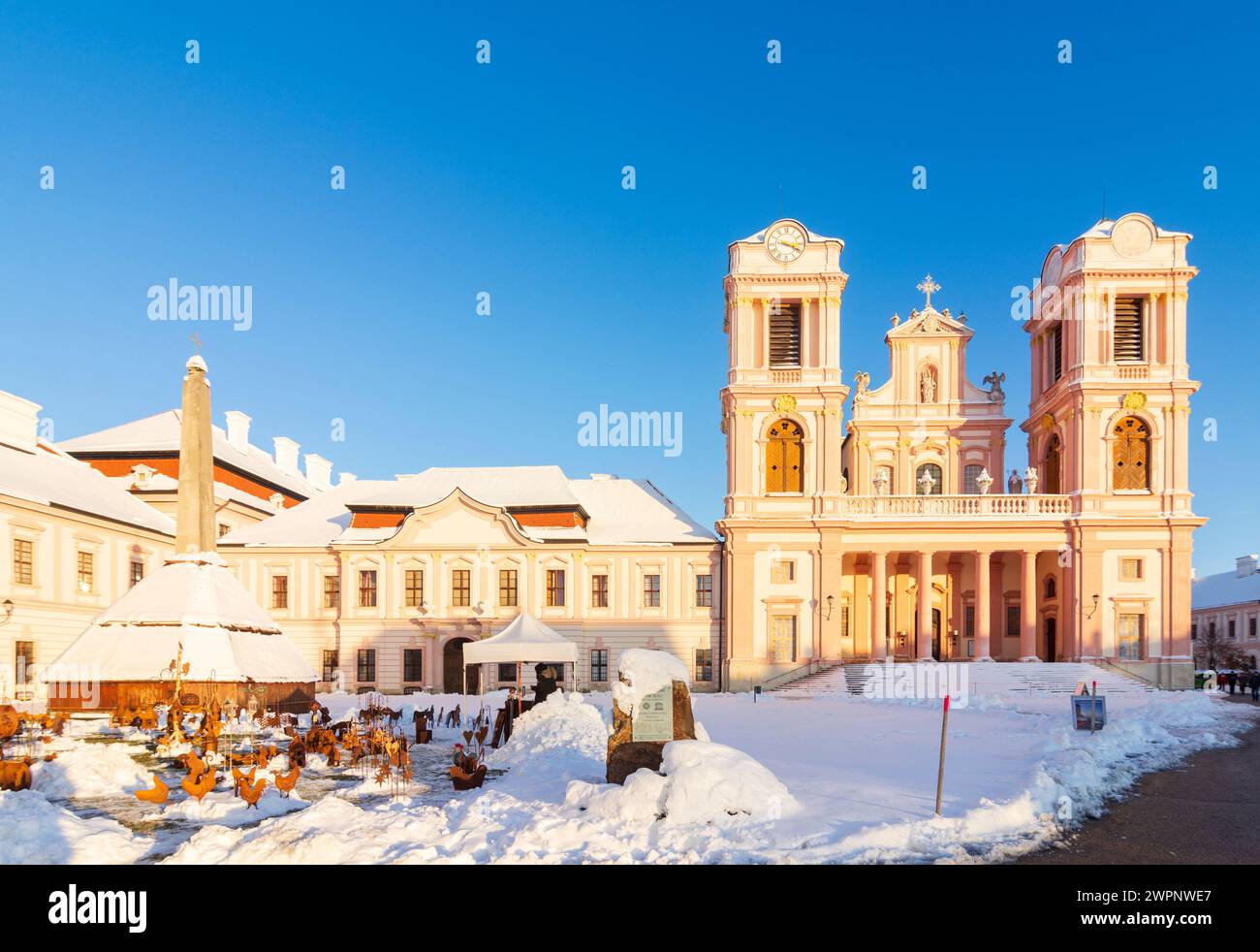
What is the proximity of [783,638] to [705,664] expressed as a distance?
393 centimetres

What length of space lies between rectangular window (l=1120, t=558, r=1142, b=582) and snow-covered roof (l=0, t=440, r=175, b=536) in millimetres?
42253

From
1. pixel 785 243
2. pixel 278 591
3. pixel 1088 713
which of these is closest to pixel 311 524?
pixel 278 591

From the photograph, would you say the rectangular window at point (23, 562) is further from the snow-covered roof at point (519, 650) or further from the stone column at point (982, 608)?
the stone column at point (982, 608)

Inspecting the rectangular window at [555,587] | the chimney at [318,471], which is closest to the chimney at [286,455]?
the chimney at [318,471]

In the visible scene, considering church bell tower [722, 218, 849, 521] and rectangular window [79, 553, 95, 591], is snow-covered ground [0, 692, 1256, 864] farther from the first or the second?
church bell tower [722, 218, 849, 521]

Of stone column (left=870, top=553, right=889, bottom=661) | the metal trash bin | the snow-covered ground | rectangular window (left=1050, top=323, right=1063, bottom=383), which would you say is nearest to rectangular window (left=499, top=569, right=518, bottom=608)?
stone column (left=870, top=553, right=889, bottom=661)

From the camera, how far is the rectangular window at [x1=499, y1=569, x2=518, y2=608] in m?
41.4

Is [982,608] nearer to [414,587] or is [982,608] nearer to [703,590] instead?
[703,590]

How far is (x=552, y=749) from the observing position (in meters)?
17.3

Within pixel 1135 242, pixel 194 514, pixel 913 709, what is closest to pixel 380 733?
pixel 194 514

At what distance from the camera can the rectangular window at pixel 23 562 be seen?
3173cm
